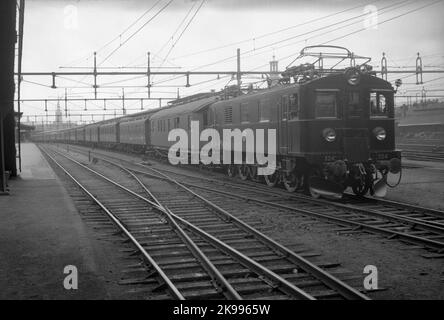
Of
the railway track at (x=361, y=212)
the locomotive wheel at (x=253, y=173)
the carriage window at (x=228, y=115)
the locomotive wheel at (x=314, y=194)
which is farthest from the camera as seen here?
the carriage window at (x=228, y=115)

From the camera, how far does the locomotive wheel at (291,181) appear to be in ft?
45.4

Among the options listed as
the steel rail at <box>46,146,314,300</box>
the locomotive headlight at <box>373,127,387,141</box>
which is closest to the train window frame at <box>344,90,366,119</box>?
the locomotive headlight at <box>373,127,387,141</box>

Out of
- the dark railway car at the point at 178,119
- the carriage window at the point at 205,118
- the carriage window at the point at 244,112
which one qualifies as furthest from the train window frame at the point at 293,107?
the carriage window at the point at 205,118

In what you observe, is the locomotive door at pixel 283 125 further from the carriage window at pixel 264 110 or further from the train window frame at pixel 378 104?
the train window frame at pixel 378 104

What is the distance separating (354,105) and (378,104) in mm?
789

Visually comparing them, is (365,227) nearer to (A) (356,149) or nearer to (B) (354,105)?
(A) (356,149)

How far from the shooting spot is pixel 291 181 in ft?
46.5

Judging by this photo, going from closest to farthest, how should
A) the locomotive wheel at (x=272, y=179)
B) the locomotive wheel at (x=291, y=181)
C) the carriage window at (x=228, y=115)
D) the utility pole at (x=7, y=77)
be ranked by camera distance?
the utility pole at (x=7, y=77) < the locomotive wheel at (x=291, y=181) < the locomotive wheel at (x=272, y=179) < the carriage window at (x=228, y=115)

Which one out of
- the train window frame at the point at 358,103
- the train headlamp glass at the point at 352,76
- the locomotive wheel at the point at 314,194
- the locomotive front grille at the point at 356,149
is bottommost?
the locomotive wheel at the point at 314,194

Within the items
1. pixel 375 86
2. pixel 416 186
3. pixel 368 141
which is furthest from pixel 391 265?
pixel 416 186

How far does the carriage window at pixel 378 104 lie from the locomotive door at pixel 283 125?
2.33m

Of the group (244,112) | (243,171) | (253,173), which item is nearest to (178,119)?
(243,171)

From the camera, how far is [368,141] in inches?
499
